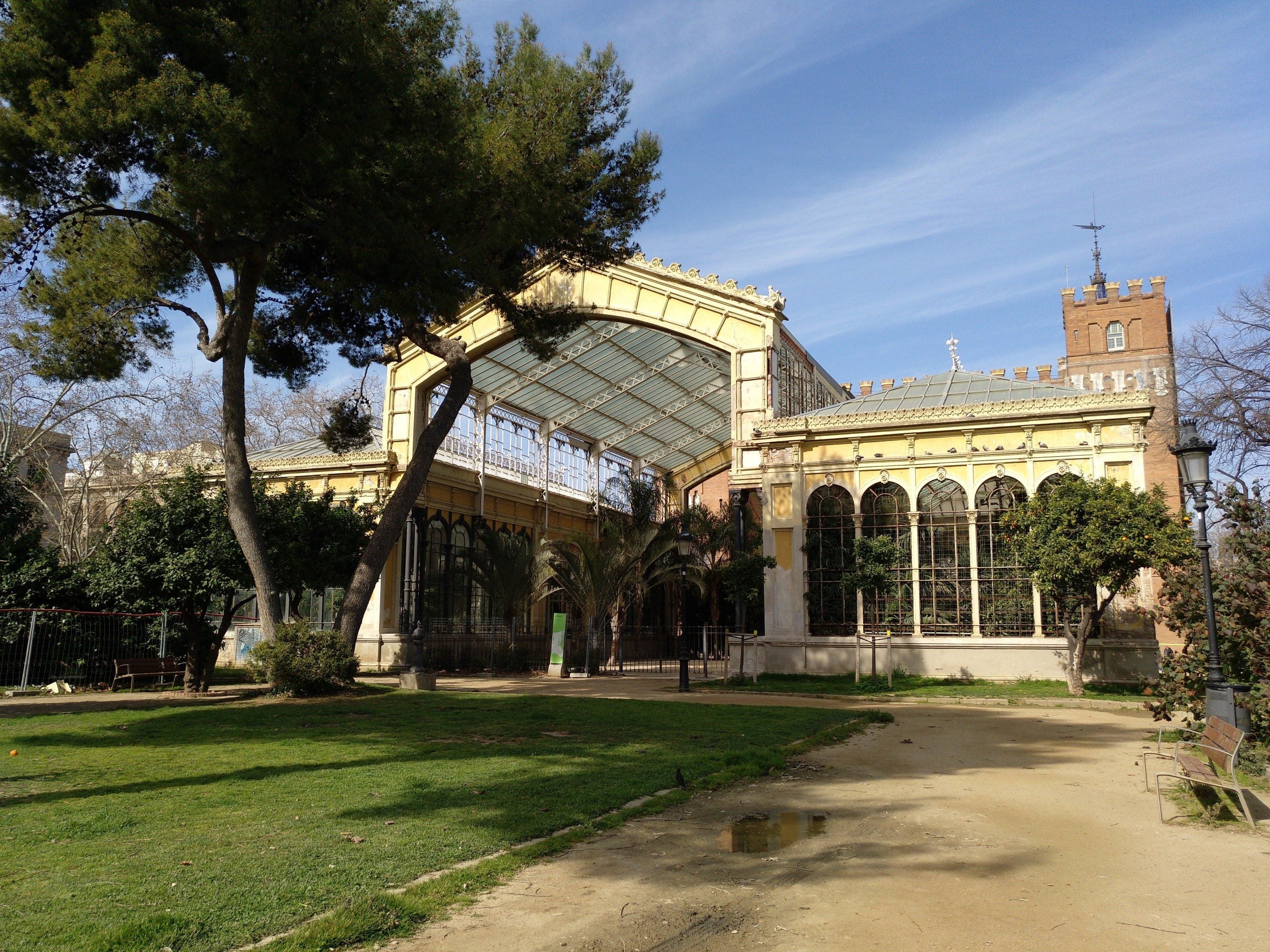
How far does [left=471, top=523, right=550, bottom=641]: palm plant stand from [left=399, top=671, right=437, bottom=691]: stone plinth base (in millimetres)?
7815

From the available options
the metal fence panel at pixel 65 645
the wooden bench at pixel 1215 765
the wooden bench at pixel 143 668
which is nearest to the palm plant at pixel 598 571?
the wooden bench at pixel 143 668

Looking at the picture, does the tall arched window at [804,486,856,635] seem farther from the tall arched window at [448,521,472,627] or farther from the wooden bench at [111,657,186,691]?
the wooden bench at [111,657,186,691]

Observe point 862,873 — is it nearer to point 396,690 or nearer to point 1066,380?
point 396,690

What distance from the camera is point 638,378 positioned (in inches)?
1342

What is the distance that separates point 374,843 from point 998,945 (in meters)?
3.69

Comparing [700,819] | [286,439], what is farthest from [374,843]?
[286,439]

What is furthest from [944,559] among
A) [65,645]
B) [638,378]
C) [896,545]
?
[65,645]

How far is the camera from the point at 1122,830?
23.2 ft

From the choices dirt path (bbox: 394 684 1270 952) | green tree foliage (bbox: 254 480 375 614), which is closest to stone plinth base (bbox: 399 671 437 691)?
green tree foliage (bbox: 254 480 375 614)

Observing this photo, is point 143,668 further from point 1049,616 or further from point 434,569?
point 1049,616

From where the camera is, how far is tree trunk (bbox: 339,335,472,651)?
672 inches

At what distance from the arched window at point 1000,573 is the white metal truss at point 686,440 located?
673 inches

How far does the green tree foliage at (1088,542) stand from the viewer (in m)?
18.4

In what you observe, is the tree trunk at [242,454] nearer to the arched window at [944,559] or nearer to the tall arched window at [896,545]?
the tall arched window at [896,545]
